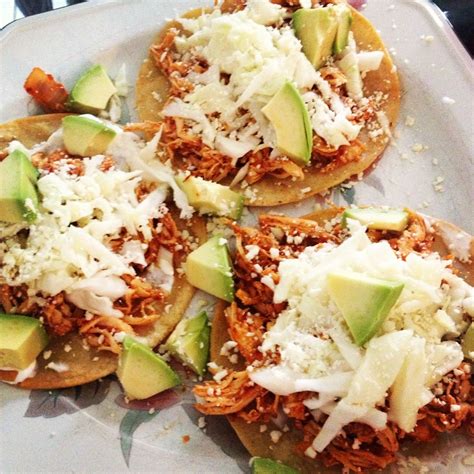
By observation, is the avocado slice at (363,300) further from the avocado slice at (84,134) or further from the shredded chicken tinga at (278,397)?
the avocado slice at (84,134)

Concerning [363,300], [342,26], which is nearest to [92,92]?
[342,26]

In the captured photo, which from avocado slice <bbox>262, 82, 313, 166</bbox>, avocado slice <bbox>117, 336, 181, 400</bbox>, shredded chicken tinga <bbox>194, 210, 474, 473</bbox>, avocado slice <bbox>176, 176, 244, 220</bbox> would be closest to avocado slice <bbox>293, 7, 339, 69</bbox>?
avocado slice <bbox>262, 82, 313, 166</bbox>

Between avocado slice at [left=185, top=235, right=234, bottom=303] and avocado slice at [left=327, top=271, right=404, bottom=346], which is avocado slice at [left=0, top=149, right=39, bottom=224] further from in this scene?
avocado slice at [left=327, top=271, right=404, bottom=346]

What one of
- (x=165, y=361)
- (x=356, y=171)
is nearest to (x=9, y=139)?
(x=165, y=361)

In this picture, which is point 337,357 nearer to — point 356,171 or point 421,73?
point 356,171

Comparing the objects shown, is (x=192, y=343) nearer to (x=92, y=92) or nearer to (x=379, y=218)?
(x=379, y=218)

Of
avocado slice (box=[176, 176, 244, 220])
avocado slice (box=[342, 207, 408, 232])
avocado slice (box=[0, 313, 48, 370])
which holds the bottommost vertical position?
avocado slice (box=[342, 207, 408, 232])

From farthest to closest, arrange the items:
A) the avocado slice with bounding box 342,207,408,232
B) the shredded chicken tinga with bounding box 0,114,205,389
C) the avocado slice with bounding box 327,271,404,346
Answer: the avocado slice with bounding box 342,207,408,232, the shredded chicken tinga with bounding box 0,114,205,389, the avocado slice with bounding box 327,271,404,346
